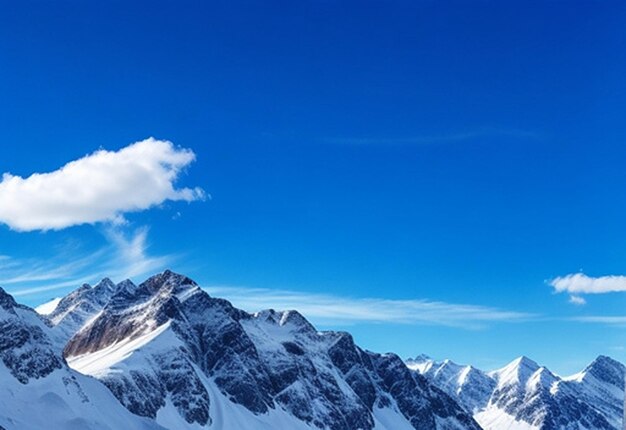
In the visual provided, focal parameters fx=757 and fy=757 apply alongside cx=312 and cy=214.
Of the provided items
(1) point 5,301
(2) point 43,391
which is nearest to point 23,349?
(2) point 43,391

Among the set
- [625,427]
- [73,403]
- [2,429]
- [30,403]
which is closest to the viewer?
[625,427]

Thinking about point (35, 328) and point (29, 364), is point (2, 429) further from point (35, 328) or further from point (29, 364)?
point (35, 328)

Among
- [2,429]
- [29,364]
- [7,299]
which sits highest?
[7,299]

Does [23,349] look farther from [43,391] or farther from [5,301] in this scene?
[5,301]

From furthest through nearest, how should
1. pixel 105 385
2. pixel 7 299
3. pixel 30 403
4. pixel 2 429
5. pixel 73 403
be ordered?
pixel 105 385 < pixel 7 299 < pixel 73 403 < pixel 30 403 < pixel 2 429

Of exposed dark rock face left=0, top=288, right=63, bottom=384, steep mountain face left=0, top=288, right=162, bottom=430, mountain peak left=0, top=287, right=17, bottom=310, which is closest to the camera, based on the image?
steep mountain face left=0, top=288, right=162, bottom=430

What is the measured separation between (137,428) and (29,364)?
31.1 metres

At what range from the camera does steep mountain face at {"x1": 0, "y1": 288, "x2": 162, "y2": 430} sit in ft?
502

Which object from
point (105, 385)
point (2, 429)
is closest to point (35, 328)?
point (105, 385)

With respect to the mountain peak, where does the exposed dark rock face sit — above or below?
below

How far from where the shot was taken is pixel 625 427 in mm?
46062

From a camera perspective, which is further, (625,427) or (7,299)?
(7,299)

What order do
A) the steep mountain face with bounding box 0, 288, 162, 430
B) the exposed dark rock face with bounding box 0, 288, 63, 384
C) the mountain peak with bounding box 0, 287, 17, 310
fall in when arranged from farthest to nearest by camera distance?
1. the mountain peak with bounding box 0, 287, 17, 310
2. the exposed dark rock face with bounding box 0, 288, 63, 384
3. the steep mountain face with bounding box 0, 288, 162, 430

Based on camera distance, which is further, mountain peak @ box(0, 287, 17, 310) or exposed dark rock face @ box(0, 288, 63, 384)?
mountain peak @ box(0, 287, 17, 310)
